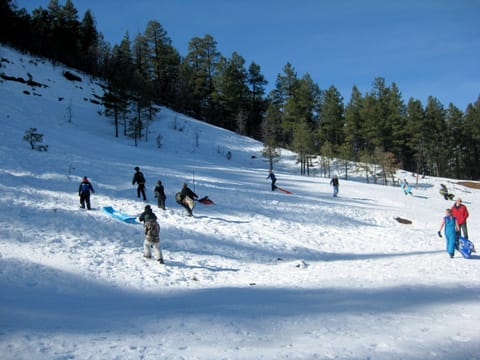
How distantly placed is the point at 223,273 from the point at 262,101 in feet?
210

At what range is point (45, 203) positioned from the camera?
1352 cm

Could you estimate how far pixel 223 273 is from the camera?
9.56 m

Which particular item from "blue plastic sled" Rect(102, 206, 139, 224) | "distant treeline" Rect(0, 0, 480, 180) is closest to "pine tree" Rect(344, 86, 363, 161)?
"distant treeline" Rect(0, 0, 480, 180)

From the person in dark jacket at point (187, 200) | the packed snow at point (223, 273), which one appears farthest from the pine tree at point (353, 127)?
the person in dark jacket at point (187, 200)

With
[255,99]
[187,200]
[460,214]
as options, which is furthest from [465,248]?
[255,99]

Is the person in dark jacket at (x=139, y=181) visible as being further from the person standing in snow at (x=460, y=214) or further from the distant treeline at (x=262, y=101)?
the distant treeline at (x=262, y=101)

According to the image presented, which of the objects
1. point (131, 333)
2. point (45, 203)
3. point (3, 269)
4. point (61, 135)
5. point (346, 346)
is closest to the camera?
point (346, 346)

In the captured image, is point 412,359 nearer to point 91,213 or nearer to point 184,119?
point 91,213

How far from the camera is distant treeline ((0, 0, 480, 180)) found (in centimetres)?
4997

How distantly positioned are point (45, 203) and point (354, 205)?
17.5 metres

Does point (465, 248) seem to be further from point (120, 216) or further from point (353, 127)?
point (353, 127)

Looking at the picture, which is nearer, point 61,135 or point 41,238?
point 41,238

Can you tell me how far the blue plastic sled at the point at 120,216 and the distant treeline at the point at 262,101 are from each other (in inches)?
1259

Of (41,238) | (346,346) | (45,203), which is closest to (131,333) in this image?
(346,346)
